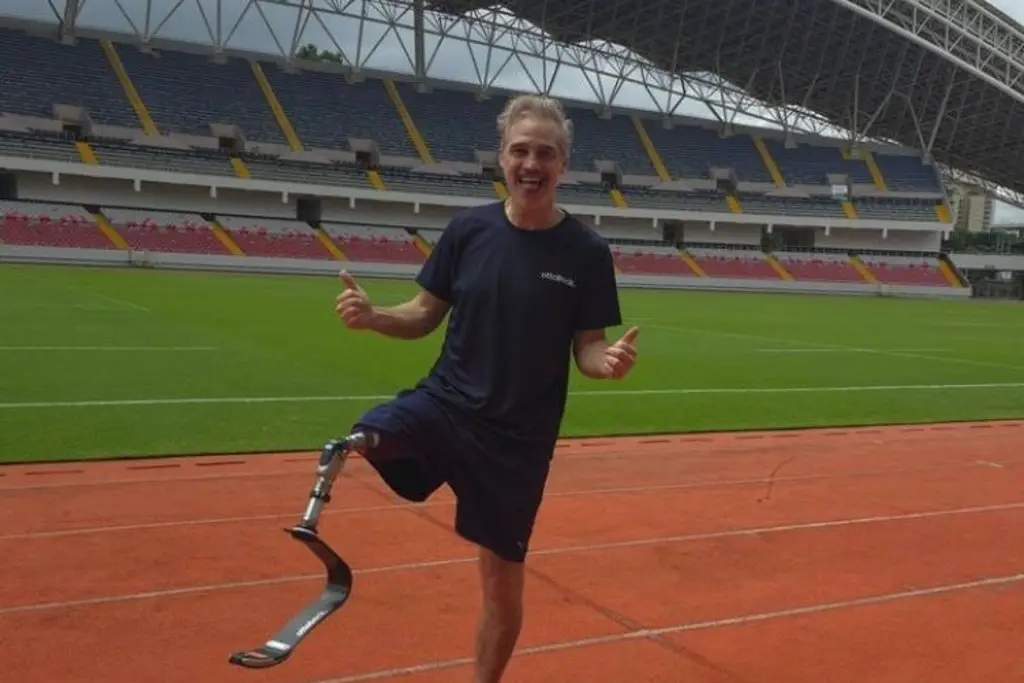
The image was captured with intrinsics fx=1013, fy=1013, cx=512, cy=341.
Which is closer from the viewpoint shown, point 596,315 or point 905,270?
point 596,315

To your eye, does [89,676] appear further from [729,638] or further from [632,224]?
[632,224]

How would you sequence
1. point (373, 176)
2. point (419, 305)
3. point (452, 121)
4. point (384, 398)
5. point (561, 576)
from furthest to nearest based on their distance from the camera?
point (452, 121) < point (373, 176) < point (384, 398) < point (561, 576) < point (419, 305)

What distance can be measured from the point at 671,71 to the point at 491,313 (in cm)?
6016

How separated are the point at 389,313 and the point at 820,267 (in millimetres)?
63701

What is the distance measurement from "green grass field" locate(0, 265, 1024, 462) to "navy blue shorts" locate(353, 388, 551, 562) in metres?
6.19

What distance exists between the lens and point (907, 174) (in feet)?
227

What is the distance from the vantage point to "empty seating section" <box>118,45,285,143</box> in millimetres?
54750

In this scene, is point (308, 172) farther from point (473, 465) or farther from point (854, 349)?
point (473, 465)

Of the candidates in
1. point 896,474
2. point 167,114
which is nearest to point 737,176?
point 167,114

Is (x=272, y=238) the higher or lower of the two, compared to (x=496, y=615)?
lower

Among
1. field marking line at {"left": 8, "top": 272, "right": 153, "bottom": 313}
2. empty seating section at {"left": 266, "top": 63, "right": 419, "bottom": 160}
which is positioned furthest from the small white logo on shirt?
empty seating section at {"left": 266, "top": 63, "right": 419, "bottom": 160}

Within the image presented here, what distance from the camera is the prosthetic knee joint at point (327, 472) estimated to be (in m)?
3.11

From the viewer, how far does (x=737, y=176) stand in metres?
67.9

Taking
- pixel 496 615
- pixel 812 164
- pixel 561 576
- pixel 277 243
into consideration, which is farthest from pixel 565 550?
pixel 812 164
